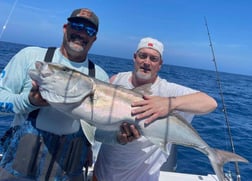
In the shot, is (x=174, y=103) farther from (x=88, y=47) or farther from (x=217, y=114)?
(x=217, y=114)

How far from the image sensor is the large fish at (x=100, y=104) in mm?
2379

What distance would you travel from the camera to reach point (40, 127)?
8.21 ft

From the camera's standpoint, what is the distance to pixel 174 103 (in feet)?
8.53

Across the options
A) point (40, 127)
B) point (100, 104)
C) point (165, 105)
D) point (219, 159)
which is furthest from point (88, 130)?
point (219, 159)

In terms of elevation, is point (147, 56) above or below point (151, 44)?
below

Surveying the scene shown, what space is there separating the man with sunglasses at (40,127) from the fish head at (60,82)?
10 centimetres

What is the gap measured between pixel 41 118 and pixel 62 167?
1.61 ft

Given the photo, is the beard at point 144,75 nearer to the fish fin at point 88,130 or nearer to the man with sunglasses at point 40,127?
the man with sunglasses at point 40,127

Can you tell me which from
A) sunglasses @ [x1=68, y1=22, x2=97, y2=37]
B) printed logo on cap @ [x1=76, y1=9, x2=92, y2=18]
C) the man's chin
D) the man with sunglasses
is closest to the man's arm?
the man's chin

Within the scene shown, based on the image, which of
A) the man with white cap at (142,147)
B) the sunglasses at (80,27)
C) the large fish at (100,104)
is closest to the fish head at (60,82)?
Result: the large fish at (100,104)

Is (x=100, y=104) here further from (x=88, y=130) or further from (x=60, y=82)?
(x=60, y=82)

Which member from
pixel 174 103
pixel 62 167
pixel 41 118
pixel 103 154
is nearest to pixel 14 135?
pixel 41 118

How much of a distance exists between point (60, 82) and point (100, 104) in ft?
1.33

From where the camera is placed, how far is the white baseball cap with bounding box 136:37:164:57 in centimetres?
302
